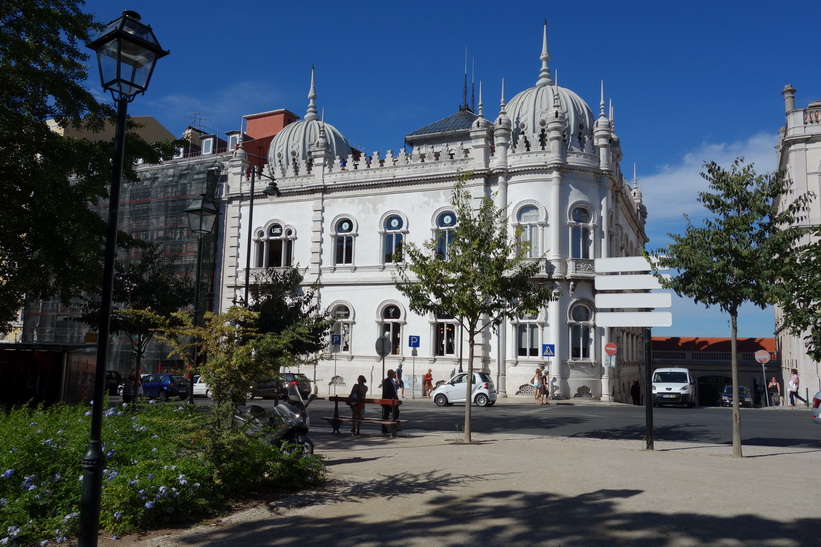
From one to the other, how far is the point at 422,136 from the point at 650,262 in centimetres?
3312

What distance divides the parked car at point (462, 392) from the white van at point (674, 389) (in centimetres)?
784

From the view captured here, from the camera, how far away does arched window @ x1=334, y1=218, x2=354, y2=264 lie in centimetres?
3844

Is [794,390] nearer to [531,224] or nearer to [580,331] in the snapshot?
[580,331]

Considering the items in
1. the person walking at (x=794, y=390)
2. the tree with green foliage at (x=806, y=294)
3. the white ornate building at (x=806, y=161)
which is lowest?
the person walking at (x=794, y=390)

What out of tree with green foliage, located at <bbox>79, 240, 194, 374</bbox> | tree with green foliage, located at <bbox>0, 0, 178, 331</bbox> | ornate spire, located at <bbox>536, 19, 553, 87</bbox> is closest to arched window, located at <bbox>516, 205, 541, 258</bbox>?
ornate spire, located at <bbox>536, 19, 553, 87</bbox>

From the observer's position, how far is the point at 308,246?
39188 mm

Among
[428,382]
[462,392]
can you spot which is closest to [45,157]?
[462,392]

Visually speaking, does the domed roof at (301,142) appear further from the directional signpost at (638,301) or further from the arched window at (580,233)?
the directional signpost at (638,301)

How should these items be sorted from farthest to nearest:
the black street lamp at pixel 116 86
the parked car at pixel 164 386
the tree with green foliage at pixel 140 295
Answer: the parked car at pixel 164 386 < the tree with green foliage at pixel 140 295 < the black street lamp at pixel 116 86

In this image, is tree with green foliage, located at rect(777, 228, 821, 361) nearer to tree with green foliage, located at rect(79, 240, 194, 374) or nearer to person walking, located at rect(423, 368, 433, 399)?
person walking, located at rect(423, 368, 433, 399)

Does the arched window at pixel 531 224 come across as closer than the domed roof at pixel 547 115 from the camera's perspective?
Yes

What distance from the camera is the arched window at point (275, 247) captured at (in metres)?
39.8

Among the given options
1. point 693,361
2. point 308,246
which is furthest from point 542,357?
point 693,361

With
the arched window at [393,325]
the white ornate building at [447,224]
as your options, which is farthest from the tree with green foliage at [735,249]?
the arched window at [393,325]
